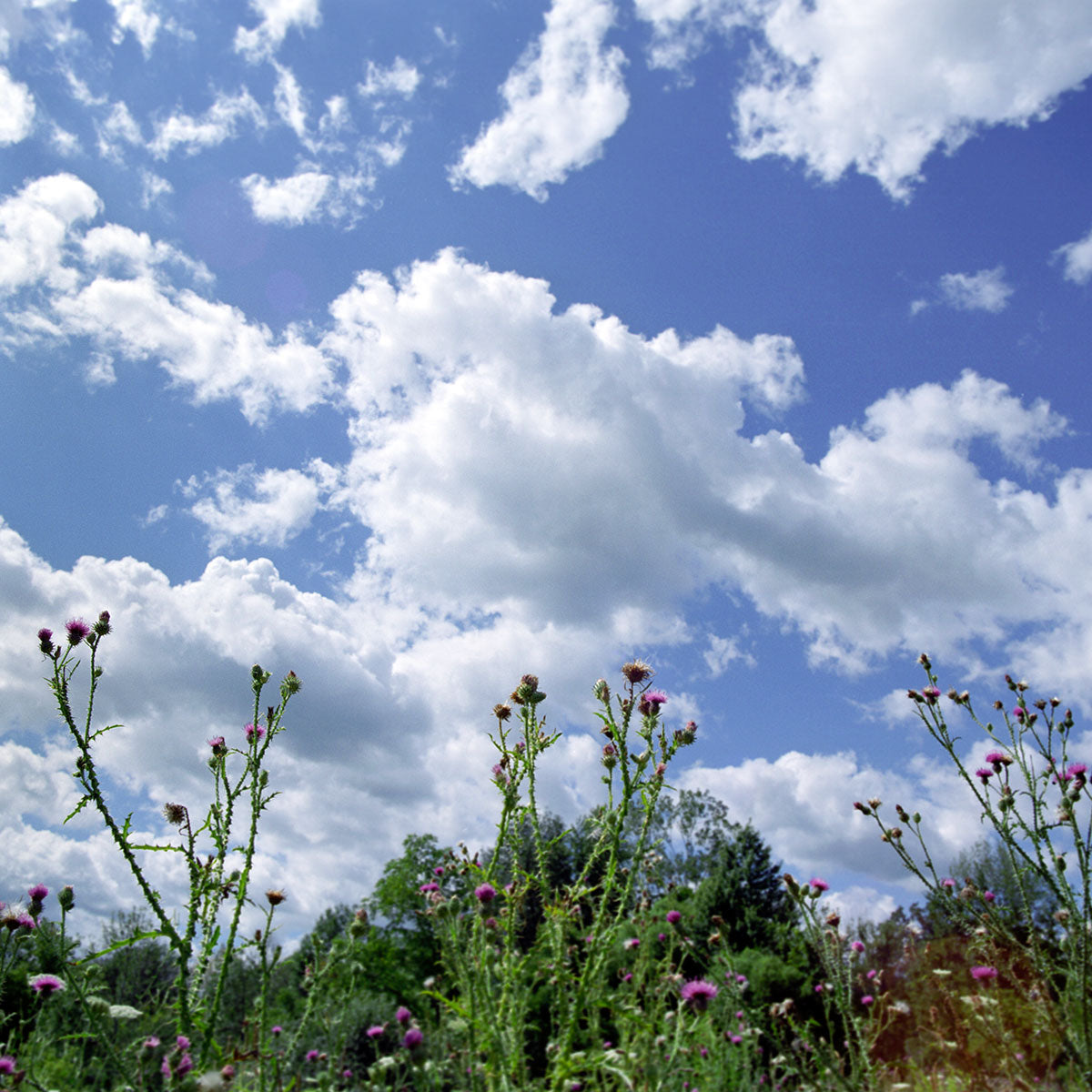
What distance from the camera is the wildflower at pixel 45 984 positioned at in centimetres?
296

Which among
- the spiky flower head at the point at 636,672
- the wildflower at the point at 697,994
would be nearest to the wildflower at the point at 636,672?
the spiky flower head at the point at 636,672

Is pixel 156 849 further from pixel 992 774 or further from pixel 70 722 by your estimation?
pixel 992 774

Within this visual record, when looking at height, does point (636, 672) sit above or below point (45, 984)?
above

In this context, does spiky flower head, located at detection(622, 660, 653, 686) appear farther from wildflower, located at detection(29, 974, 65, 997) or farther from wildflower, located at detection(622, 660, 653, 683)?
wildflower, located at detection(29, 974, 65, 997)

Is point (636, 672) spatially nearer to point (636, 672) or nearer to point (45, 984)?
point (636, 672)

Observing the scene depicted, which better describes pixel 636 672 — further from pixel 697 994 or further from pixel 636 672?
pixel 697 994

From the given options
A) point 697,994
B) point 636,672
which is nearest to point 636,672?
point 636,672

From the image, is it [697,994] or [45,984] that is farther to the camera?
[697,994]

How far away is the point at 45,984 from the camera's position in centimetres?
300

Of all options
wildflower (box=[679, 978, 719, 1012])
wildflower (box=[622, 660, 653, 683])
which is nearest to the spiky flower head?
→ wildflower (box=[622, 660, 653, 683])

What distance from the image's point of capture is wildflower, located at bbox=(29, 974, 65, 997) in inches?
116

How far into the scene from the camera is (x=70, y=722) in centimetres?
218

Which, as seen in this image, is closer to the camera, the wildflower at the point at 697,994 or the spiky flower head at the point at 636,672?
the spiky flower head at the point at 636,672

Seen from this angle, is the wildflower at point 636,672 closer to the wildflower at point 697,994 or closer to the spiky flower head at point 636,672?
the spiky flower head at point 636,672
